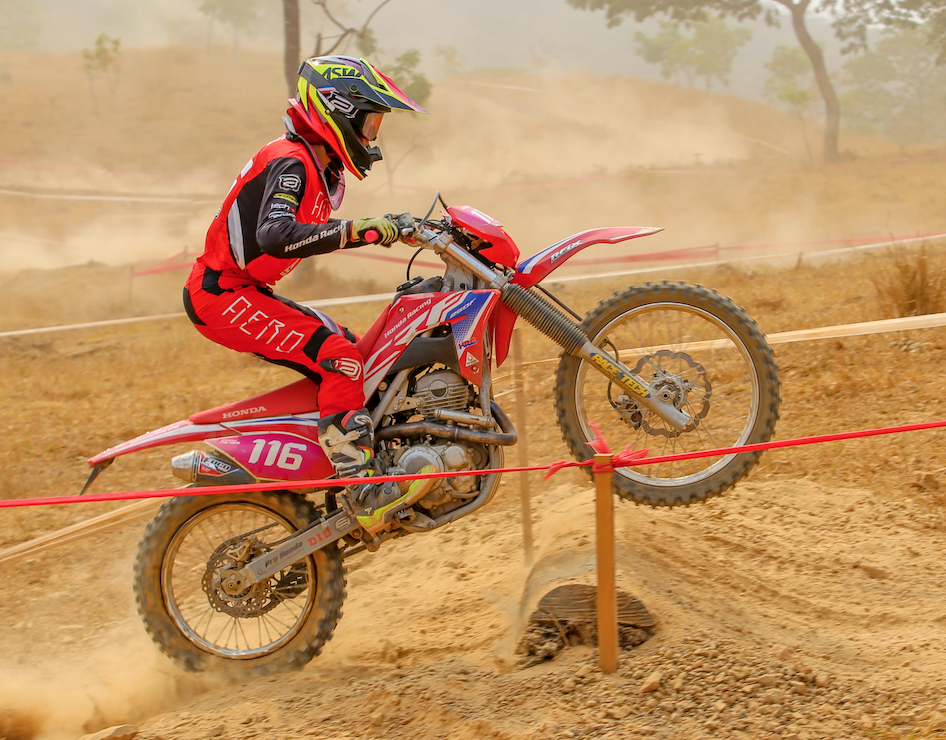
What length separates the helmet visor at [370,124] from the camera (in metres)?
3.43

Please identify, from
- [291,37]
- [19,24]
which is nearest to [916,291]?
[291,37]

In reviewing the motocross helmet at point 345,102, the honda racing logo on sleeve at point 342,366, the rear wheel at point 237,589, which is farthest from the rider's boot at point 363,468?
the motocross helmet at point 345,102

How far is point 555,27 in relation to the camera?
438 ft

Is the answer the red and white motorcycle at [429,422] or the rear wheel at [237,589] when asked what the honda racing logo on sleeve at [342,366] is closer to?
the red and white motorcycle at [429,422]

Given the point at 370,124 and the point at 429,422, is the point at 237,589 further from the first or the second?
the point at 370,124

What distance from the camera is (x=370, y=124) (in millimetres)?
3467

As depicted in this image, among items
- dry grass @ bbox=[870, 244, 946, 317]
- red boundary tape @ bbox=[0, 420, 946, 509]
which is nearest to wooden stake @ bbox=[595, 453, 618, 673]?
red boundary tape @ bbox=[0, 420, 946, 509]

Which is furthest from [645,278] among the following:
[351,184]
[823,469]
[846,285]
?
[351,184]

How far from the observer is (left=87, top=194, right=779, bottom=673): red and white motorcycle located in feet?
11.6

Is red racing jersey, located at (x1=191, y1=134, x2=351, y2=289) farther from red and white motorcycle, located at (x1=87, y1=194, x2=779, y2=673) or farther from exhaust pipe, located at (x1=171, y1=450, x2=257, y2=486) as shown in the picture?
exhaust pipe, located at (x1=171, y1=450, x2=257, y2=486)

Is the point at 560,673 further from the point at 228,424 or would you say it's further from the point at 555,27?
the point at 555,27

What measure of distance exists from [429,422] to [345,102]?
54.4 inches

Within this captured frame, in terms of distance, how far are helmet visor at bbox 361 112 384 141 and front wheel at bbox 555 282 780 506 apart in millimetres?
1237

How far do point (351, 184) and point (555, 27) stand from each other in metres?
109
